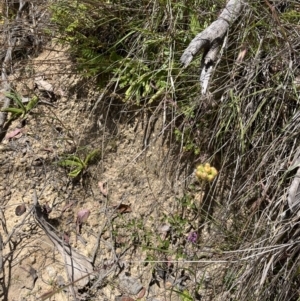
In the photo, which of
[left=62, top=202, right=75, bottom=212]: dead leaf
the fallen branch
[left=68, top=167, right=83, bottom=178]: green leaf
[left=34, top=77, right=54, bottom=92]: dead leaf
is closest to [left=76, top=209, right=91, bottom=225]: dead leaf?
[left=62, top=202, right=75, bottom=212]: dead leaf

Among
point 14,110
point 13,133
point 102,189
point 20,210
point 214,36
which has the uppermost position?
point 214,36

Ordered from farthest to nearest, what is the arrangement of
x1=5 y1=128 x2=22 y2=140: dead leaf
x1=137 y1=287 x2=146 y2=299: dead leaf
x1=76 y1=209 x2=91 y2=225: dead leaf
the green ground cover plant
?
x1=5 y1=128 x2=22 y2=140: dead leaf < x1=76 y1=209 x2=91 y2=225: dead leaf < x1=137 y1=287 x2=146 y2=299: dead leaf < the green ground cover plant

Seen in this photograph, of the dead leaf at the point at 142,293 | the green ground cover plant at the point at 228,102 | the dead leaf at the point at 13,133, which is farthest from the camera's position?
the dead leaf at the point at 13,133

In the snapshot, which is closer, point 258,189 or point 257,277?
point 257,277

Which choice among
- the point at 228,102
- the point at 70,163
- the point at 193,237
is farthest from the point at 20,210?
the point at 228,102

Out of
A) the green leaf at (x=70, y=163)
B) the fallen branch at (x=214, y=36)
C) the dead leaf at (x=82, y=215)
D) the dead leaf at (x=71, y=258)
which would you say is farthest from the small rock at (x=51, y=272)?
the fallen branch at (x=214, y=36)

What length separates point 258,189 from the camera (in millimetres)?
2168

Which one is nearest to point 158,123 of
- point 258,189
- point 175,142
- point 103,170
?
point 175,142

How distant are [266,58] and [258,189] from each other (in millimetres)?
577

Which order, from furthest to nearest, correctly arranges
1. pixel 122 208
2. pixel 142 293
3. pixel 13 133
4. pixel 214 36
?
pixel 13 133, pixel 122 208, pixel 142 293, pixel 214 36

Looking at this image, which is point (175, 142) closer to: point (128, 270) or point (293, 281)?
point (128, 270)

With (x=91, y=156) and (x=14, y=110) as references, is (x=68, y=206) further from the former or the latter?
(x=14, y=110)

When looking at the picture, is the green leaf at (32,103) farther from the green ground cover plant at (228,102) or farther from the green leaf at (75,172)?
the green leaf at (75,172)

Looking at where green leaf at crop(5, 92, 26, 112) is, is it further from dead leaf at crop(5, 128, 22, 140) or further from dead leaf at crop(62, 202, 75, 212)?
dead leaf at crop(62, 202, 75, 212)
